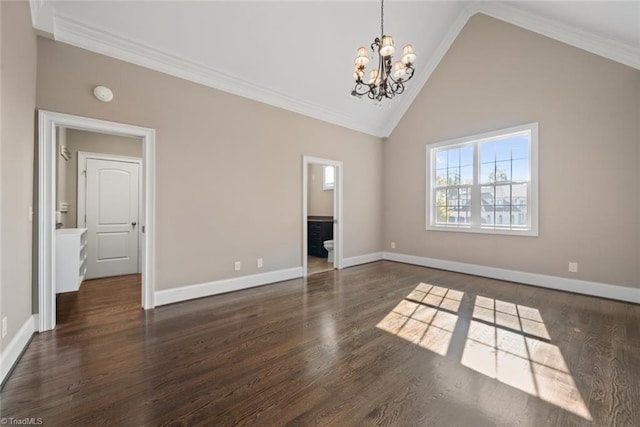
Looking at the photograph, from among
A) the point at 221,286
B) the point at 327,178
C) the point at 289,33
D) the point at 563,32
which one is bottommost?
the point at 221,286

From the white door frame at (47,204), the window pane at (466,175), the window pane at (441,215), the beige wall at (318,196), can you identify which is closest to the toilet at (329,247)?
the beige wall at (318,196)

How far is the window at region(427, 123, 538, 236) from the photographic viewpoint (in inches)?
171

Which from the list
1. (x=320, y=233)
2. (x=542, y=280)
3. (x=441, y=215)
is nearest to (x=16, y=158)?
(x=320, y=233)

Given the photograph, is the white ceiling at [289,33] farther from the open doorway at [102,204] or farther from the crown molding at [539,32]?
the open doorway at [102,204]

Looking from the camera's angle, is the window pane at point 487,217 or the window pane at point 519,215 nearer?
the window pane at point 519,215

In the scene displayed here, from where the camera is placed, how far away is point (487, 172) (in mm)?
4863

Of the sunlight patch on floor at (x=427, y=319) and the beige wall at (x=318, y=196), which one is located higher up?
the beige wall at (x=318, y=196)

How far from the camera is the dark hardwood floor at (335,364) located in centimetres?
160

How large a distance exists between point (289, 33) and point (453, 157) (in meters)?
3.63

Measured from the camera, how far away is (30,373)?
1966mm

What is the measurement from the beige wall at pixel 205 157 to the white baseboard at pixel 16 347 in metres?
1.06

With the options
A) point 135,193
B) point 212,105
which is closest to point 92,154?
point 135,193

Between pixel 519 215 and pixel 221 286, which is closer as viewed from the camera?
pixel 221 286

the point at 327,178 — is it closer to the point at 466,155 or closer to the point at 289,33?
the point at 466,155
